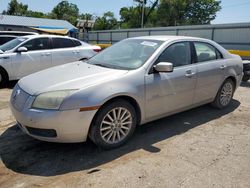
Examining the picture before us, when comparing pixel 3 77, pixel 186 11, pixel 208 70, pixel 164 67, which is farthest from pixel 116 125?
pixel 186 11

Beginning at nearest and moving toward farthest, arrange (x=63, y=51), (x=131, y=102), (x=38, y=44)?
(x=131, y=102), (x=38, y=44), (x=63, y=51)

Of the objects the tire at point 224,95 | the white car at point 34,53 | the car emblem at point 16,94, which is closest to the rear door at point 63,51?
the white car at point 34,53

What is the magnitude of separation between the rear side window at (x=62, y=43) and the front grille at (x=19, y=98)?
16.7ft

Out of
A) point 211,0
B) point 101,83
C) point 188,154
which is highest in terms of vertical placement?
point 211,0

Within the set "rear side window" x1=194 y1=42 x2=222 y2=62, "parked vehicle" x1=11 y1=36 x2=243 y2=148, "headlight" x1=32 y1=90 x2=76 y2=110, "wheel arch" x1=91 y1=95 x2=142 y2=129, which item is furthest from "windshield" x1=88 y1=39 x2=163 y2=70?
"headlight" x1=32 y1=90 x2=76 y2=110

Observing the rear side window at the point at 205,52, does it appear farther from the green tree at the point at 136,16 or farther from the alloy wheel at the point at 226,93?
the green tree at the point at 136,16

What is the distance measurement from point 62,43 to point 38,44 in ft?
2.69

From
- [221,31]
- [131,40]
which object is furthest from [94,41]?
[131,40]

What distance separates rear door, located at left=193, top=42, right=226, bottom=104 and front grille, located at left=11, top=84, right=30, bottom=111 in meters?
2.85

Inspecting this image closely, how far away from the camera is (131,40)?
4879 mm

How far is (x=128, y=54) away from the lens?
4.42m

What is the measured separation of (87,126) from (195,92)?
2207 millimetres

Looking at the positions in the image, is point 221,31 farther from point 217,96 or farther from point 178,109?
point 178,109

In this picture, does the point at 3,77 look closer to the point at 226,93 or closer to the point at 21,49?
the point at 21,49
